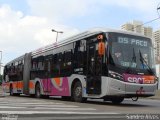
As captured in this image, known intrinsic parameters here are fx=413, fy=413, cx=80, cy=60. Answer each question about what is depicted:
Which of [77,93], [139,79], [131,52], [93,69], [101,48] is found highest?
[101,48]

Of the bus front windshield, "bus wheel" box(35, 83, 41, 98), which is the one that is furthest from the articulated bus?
"bus wheel" box(35, 83, 41, 98)

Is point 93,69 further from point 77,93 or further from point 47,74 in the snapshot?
point 47,74

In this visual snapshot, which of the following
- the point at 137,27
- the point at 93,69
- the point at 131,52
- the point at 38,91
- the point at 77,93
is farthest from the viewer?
the point at 137,27

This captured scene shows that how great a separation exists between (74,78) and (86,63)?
4.82ft

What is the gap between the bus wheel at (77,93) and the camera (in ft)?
60.8

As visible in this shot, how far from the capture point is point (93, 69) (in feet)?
57.0

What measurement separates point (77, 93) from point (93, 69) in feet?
6.56

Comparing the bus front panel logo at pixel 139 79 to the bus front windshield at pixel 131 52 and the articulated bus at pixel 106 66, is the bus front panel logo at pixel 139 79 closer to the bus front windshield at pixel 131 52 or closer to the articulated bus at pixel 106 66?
the articulated bus at pixel 106 66

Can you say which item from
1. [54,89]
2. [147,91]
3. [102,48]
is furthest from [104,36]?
[54,89]

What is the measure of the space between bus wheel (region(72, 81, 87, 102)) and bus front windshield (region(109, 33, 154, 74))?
2.81 meters

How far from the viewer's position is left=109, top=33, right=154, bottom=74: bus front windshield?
54.6ft

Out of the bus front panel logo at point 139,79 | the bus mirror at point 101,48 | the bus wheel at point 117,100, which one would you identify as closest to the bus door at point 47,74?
the bus wheel at point 117,100

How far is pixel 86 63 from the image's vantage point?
1797 cm

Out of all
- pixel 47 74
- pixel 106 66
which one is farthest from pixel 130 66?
pixel 47 74
